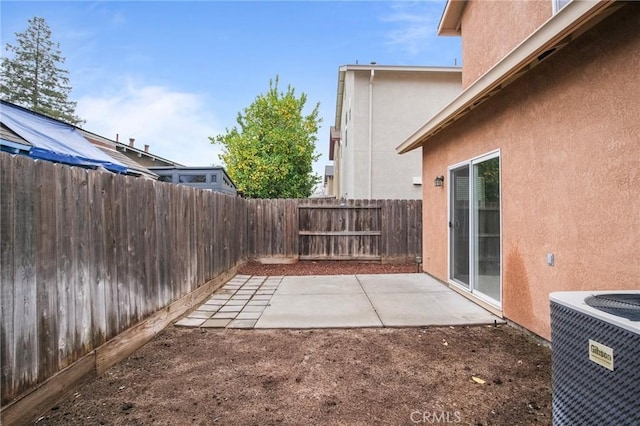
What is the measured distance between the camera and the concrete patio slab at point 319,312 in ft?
13.0

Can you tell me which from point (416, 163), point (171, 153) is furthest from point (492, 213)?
point (171, 153)

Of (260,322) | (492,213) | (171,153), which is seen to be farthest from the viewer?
(171,153)

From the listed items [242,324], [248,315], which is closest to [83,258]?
[242,324]

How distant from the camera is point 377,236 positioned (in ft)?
28.7

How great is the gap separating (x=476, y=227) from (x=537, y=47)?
2576mm

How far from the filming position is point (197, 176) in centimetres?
1180

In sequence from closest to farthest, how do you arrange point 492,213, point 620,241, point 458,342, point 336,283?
point 620,241, point 458,342, point 492,213, point 336,283

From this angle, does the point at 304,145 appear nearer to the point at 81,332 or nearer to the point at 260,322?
the point at 260,322

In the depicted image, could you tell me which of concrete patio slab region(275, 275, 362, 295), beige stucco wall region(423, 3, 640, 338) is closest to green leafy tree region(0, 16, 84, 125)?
concrete patio slab region(275, 275, 362, 295)

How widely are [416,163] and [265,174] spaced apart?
6798 mm

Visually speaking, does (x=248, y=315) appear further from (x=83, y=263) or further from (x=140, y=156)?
(x=140, y=156)

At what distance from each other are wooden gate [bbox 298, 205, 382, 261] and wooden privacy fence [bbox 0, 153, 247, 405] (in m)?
4.89

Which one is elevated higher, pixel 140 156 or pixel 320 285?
pixel 140 156

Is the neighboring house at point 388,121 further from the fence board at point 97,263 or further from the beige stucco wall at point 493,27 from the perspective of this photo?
the fence board at point 97,263
